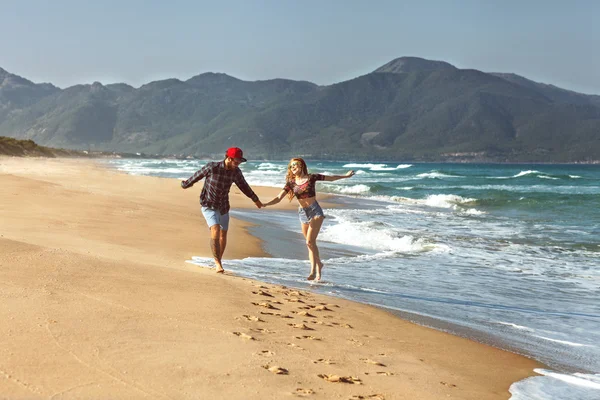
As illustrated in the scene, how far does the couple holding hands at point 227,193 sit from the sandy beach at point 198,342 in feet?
1.63

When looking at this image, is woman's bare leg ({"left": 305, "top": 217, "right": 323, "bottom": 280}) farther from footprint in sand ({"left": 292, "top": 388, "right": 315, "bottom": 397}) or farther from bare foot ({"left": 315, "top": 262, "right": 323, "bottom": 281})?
footprint in sand ({"left": 292, "top": 388, "right": 315, "bottom": 397})

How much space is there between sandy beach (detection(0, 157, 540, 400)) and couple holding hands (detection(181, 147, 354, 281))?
50 centimetres

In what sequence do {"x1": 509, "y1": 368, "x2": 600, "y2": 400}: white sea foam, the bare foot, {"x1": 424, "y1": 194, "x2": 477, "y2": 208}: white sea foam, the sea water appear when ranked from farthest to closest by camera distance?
{"x1": 424, "y1": 194, "x2": 477, "y2": 208}: white sea foam < the bare foot < the sea water < {"x1": 509, "y1": 368, "x2": 600, "y2": 400}: white sea foam

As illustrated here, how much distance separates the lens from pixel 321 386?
4.21 meters

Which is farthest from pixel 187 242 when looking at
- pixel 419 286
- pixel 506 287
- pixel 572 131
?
pixel 572 131

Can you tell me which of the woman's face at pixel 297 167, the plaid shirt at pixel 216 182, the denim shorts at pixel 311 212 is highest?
the woman's face at pixel 297 167

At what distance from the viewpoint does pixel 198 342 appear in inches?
186

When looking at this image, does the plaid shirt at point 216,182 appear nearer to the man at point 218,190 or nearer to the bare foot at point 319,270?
the man at point 218,190

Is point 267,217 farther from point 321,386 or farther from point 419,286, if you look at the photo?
point 321,386

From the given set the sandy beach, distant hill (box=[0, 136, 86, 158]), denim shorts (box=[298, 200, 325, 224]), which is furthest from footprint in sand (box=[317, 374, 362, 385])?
distant hill (box=[0, 136, 86, 158])

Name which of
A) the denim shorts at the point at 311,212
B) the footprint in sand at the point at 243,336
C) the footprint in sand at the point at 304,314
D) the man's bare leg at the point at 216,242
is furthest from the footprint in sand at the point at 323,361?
the denim shorts at the point at 311,212

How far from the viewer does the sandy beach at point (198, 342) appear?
387 centimetres

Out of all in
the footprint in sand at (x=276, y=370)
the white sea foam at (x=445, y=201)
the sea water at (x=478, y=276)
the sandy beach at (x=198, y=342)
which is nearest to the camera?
the sandy beach at (x=198, y=342)

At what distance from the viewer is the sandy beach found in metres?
3.87
